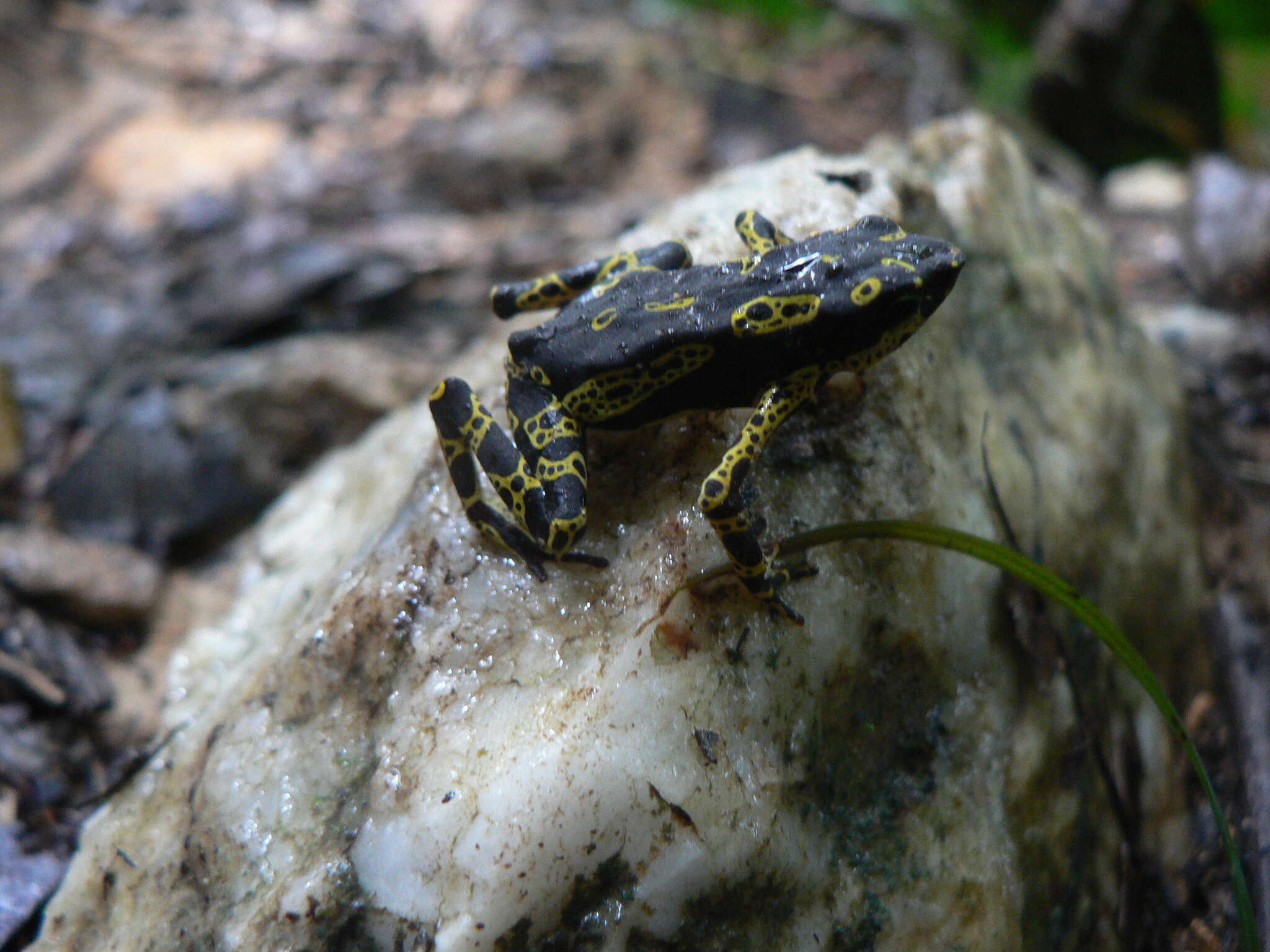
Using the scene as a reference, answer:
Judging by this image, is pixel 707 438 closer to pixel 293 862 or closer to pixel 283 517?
pixel 293 862

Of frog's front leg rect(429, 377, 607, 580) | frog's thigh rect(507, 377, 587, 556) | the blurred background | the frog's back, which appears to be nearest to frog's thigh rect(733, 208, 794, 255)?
the frog's back

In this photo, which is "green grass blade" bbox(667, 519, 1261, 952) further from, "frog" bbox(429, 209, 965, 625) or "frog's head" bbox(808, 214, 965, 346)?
"frog's head" bbox(808, 214, 965, 346)

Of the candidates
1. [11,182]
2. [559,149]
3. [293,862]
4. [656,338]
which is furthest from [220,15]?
[293,862]

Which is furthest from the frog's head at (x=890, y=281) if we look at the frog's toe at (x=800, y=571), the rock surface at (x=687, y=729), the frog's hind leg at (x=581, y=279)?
the frog's toe at (x=800, y=571)

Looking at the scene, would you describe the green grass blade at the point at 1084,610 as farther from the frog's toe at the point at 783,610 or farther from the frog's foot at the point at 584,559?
the frog's foot at the point at 584,559

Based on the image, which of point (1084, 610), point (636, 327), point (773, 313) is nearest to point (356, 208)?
point (636, 327)
